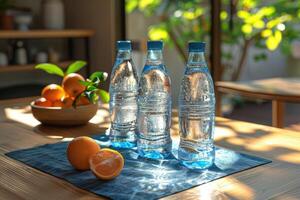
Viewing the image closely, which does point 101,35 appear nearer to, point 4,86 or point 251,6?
point 4,86

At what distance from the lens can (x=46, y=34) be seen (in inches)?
140

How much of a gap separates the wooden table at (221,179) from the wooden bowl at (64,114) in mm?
23

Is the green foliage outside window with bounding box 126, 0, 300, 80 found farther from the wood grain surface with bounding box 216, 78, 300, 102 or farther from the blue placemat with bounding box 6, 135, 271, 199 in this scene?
the blue placemat with bounding box 6, 135, 271, 199

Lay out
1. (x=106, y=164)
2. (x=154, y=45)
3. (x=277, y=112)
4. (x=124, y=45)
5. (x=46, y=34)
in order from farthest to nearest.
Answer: (x=46, y=34)
(x=277, y=112)
(x=124, y=45)
(x=154, y=45)
(x=106, y=164)

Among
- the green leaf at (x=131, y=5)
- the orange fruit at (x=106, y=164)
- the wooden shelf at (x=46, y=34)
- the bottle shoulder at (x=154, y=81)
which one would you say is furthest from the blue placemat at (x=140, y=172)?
the green leaf at (x=131, y=5)

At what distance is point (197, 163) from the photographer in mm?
1066

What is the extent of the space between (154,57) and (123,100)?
0.76 feet

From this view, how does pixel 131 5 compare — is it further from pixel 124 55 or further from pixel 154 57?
pixel 154 57

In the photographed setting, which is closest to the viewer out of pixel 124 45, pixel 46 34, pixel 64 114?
pixel 124 45

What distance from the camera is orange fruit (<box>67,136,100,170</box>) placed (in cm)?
104

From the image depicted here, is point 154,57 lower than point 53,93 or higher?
higher

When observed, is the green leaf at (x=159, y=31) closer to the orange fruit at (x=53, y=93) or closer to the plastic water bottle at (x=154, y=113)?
the orange fruit at (x=53, y=93)

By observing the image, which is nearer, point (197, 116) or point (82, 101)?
point (197, 116)

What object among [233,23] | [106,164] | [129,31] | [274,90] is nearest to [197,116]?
[106,164]
